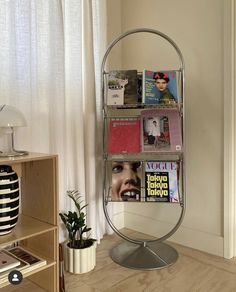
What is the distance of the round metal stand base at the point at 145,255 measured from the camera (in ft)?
5.96

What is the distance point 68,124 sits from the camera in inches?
76.1

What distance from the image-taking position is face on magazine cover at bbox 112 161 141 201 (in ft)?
6.46

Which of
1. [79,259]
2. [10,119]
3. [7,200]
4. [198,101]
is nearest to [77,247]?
[79,259]

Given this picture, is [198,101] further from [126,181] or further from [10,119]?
[10,119]

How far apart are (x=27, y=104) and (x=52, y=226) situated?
68 centimetres

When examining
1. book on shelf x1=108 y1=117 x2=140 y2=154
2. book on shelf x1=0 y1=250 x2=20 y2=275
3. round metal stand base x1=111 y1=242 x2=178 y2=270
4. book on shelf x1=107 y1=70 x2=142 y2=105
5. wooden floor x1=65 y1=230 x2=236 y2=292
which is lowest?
wooden floor x1=65 y1=230 x2=236 y2=292

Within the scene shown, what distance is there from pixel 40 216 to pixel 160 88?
1.03 meters

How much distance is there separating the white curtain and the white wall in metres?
0.42

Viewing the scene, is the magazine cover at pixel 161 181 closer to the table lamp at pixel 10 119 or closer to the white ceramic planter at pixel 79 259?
the white ceramic planter at pixel 79 259

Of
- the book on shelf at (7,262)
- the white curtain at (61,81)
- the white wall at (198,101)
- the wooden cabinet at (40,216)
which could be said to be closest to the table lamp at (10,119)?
the wooden cabinet at (40,216)

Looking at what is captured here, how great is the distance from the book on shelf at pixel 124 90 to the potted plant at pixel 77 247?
67cm

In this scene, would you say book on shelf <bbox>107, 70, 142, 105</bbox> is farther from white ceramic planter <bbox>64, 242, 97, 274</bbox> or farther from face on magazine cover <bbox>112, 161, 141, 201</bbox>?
white ceramic planter <bbox>64, 242, 97, 274</bbox>

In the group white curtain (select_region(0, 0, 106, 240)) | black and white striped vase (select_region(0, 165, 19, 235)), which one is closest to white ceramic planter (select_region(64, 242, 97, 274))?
white curtain (select_region(0, 0, 106, 240))

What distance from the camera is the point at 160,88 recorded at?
1.89 metres
